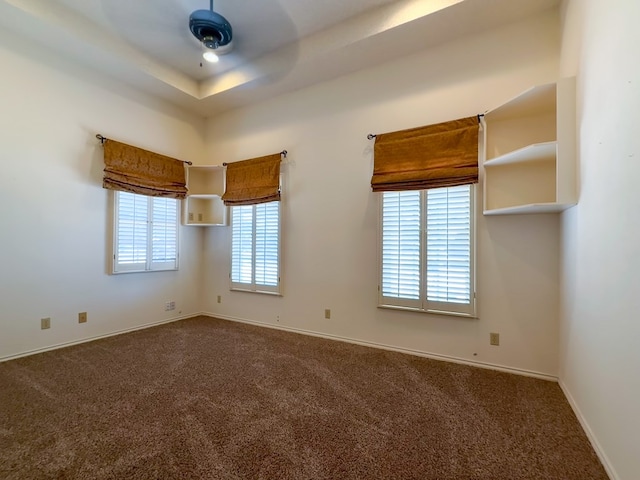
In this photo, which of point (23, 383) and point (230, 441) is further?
point (23, 383)

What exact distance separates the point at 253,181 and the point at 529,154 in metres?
3.23

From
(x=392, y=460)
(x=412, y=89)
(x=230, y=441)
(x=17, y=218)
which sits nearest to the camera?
(x=392, y=460)

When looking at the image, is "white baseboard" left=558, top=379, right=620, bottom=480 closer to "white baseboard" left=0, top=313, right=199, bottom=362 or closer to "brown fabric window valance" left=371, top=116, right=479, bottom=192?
"brown fabric window valance" left=371, top=116, right=479, bottom=192

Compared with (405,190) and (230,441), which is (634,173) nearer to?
(405,190)

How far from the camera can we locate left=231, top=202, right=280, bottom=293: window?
408 cm

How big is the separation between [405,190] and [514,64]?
1.50m

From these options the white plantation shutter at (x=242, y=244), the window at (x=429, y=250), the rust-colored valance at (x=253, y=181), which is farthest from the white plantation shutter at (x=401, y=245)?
the white plantation shutter at (x=242, y=244)

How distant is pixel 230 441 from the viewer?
1.73 m

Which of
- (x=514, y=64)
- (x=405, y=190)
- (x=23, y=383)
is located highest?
(x=514, y=64)

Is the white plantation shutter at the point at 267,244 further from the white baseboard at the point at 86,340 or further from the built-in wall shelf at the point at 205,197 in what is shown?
the white baseboard at the point at 86,340

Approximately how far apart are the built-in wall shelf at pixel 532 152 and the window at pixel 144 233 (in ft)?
13.5

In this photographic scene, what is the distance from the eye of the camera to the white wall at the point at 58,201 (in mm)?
2928

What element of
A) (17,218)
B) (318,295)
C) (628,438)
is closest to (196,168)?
(17,218)

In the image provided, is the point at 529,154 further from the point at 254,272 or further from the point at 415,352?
the point at 254,272
